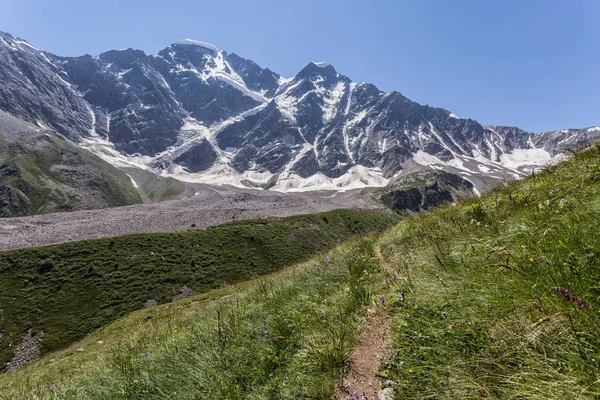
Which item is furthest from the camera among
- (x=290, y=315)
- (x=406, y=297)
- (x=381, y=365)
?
(x=290, y=315)

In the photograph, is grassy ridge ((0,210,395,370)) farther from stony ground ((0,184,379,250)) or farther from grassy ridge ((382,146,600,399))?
grassy ridge ((382,146,600,399))

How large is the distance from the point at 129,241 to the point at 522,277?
8121 centimetres

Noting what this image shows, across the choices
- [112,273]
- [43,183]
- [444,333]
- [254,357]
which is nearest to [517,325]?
[444,333]

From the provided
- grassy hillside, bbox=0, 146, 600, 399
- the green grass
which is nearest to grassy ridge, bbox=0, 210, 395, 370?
the green grass

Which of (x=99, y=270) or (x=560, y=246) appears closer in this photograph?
(x=560, y=246)

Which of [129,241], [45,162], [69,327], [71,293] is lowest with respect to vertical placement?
[69,327]

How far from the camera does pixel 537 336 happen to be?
7.96 feet

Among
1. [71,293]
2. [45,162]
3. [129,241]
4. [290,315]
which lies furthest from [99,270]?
[45,162]

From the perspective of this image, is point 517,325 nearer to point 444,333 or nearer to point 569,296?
point 569,296

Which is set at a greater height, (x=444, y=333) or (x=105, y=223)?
(x=105, y=223)

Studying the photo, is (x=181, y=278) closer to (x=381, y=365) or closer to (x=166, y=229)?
(x=166, y=229)

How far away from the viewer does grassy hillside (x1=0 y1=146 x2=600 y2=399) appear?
2.31 metres

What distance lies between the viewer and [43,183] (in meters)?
170

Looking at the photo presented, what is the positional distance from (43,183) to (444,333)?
752 ft
